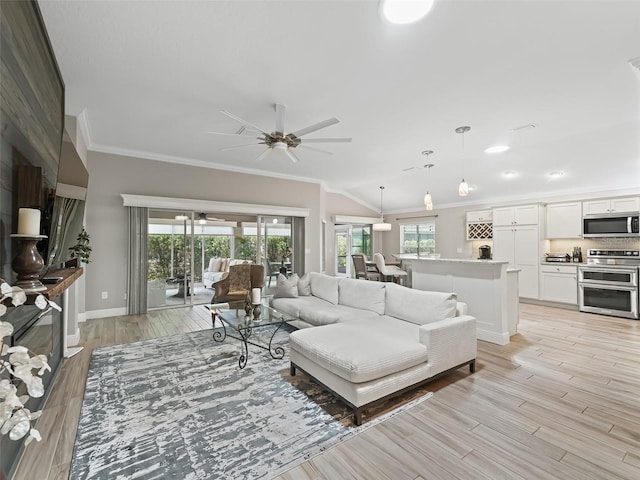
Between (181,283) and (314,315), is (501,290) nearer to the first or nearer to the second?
(314,315)

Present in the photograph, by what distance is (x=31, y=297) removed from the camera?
4.97 ft

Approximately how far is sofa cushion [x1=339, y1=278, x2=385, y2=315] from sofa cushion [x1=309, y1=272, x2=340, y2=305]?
4.3 inches

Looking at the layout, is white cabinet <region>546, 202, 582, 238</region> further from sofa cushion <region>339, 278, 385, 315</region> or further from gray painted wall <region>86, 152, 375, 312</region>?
gray painted wall <region>86, 152, 375, 312</region>

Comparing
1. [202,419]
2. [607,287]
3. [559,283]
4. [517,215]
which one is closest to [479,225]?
[517,215]

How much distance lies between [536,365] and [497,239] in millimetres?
4461

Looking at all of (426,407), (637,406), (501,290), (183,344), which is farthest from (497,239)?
(183,344)

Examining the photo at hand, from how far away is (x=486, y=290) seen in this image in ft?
12.7

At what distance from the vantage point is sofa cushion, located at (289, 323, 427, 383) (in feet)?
7.00

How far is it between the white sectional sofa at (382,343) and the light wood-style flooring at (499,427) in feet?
0.77

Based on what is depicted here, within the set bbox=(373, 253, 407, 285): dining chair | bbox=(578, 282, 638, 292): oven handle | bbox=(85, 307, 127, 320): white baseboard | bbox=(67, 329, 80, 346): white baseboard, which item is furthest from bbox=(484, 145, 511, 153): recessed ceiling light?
bbox=(85, 307, 127, 320): white baseboard

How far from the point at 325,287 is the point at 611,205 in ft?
18.3

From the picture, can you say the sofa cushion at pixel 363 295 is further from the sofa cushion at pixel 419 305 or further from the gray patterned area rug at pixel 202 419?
the gray patterned area rug at pixel 202 419

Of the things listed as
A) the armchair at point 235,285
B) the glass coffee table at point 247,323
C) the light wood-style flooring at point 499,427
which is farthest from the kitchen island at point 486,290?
the armchair at point 235,285

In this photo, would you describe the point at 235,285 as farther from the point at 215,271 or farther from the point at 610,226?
the point at 610,226
